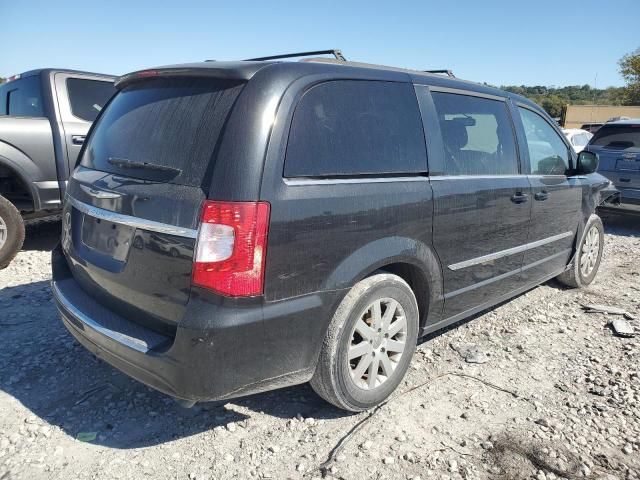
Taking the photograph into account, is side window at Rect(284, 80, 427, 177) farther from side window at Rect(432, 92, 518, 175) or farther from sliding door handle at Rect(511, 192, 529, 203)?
sliding door handle at Rect(511, 192, 529, 203)

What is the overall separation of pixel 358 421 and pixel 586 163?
10.8ft

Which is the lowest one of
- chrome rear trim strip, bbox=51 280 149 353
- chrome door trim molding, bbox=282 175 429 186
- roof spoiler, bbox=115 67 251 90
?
chrome rear trim strip, bbox=51 280 149 353

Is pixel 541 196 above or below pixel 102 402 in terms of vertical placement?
above

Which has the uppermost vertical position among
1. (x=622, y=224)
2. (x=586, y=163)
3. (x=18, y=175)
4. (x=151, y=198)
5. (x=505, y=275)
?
(x=586, y=163)

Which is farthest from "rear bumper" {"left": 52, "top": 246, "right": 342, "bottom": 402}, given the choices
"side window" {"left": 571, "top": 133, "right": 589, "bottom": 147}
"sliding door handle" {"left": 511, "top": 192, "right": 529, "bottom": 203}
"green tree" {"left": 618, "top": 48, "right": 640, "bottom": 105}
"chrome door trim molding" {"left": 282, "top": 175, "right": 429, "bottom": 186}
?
"green tree" {"left": 618, "top": 48, "right": 640, "bottom": 105}

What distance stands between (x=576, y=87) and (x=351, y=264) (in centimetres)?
10434

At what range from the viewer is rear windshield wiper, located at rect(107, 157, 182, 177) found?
226 centimetres

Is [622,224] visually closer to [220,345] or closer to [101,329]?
[220,345]

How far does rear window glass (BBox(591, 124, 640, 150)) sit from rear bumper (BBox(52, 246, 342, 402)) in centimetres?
711

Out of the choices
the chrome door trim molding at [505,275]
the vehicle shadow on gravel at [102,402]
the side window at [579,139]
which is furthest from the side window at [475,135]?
the side window at [579,139]

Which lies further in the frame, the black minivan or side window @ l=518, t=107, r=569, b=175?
side window @ l=518, t=107, r=569, b=175

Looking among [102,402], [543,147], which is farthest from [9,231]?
[543,147]

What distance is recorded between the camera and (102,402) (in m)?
2.87

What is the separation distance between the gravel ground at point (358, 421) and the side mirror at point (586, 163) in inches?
61.8
